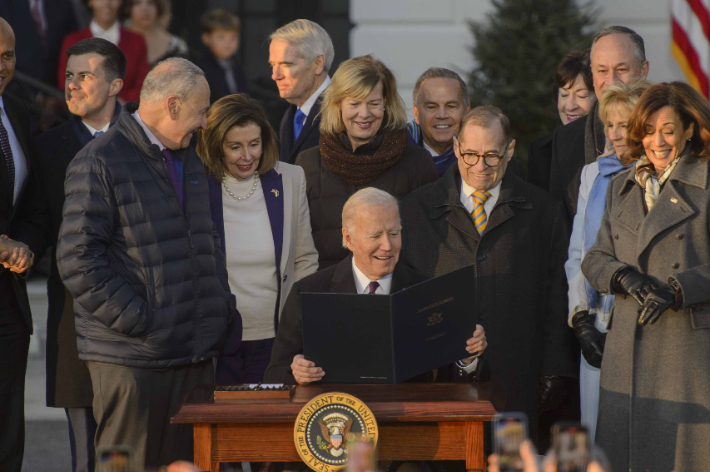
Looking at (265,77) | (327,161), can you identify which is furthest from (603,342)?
(265,77)

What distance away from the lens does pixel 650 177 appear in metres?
3.93

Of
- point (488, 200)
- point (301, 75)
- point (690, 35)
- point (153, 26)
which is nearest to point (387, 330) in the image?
point (488, 200)

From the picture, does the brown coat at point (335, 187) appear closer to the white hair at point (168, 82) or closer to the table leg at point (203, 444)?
the white hair at point (168, 82)

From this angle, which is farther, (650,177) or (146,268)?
(146,268)

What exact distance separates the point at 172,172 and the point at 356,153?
1.04m

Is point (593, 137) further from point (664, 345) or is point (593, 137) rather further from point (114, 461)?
point (114, 461)

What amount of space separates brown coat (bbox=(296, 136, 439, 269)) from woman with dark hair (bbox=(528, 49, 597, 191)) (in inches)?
31.0

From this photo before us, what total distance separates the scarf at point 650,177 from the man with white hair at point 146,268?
1.83 meters

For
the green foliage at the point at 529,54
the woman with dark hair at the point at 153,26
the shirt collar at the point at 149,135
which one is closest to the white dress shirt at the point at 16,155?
the shirt collar at the point at 149,135

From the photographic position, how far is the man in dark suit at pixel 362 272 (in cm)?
392

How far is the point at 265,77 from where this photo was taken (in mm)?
9445

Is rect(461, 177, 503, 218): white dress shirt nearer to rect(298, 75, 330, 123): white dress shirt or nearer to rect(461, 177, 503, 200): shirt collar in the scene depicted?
rect(461, 177, 503, 200): shirt collar

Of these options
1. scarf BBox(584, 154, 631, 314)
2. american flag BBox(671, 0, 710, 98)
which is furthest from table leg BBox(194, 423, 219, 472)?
american flag BBox(671, 0, 710, 98)

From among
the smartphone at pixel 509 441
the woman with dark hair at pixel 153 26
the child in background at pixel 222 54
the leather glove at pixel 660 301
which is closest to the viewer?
the smartphone at pixel 509 441
